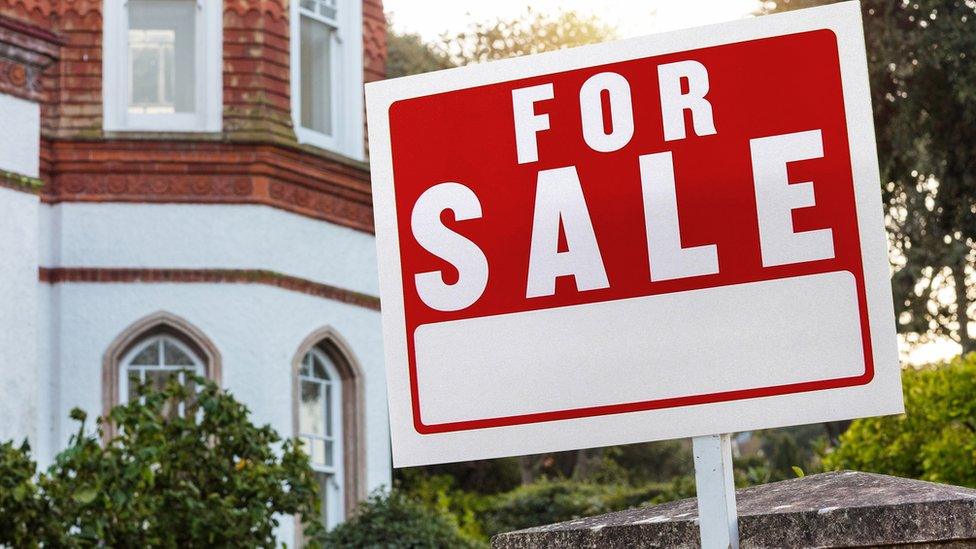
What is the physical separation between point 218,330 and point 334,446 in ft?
6.30

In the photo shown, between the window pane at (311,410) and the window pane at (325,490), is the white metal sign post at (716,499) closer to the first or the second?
the window pane at (311,410)

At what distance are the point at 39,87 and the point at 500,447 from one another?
1151 centimetres

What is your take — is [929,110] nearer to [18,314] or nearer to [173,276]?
[173,276]

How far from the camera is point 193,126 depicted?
48.9 feet

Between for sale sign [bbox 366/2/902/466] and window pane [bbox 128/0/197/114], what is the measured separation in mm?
12947

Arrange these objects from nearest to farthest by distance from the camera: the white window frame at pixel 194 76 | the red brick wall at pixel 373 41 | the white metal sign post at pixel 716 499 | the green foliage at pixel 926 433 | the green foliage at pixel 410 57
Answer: the white metal sign post at pixel 716 499 → the green foliage at pixel 926 433 → the white window frame at pixel 194 76 → the red brick wall at pixel 373 41 → the green foliage at pixel 410 57

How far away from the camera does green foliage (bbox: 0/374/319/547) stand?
9.65 metres

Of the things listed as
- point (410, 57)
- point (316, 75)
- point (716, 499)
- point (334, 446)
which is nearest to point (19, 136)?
point (316, 75)

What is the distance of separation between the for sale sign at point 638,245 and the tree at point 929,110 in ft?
48.4

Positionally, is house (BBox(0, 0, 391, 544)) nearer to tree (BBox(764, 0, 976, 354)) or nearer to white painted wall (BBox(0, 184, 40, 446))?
white painted wall (BBox(0, 184, 40, 446))

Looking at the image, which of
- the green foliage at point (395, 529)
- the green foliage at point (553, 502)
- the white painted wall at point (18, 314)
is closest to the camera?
the white painted wall at point (18, 314)

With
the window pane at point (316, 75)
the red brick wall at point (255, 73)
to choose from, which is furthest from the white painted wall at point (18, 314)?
the window pane at point (316, 75)

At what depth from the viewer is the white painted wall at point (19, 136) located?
41.6ft

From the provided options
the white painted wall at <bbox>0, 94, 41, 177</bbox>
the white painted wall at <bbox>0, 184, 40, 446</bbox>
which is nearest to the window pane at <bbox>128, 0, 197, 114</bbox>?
the white painted wall at <bbox>0, 94, 41, 177</bbox>
